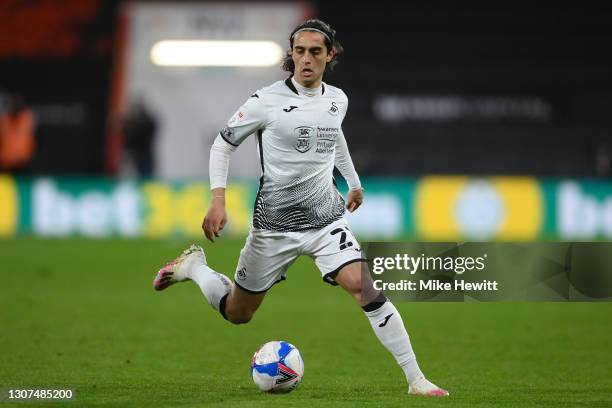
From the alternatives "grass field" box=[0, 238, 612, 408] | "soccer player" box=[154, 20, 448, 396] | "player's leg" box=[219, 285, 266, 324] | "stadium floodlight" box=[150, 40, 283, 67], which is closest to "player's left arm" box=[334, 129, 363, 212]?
"soccer player" box=[154, 20, 448, 396]

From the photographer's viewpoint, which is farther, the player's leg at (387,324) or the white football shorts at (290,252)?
the white football shorts at (290,252)

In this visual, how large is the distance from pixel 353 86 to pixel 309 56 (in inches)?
660

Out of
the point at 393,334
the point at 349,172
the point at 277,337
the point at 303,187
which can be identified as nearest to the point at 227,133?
the point at 303,187

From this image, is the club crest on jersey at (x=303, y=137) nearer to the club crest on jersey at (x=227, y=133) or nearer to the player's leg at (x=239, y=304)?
the club crest on jersey at (x=227, y=133)

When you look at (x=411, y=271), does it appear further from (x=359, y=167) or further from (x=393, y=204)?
(x=359, y=167)

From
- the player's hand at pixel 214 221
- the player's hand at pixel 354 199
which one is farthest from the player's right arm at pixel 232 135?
the player's hand at pixel 354 199

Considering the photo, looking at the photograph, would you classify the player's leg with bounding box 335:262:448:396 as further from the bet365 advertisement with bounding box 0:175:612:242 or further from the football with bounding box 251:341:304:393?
the bet365 advertisement with bounding box 0:175:612:242

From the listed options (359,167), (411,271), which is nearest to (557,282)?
(411,271)

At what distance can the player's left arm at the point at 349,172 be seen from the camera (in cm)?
705

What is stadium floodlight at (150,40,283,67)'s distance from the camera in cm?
2478

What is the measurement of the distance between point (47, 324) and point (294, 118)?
13.6 feet

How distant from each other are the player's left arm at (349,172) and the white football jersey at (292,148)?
35 cm

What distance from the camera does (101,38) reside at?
24047mm

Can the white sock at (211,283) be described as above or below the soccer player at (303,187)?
below
